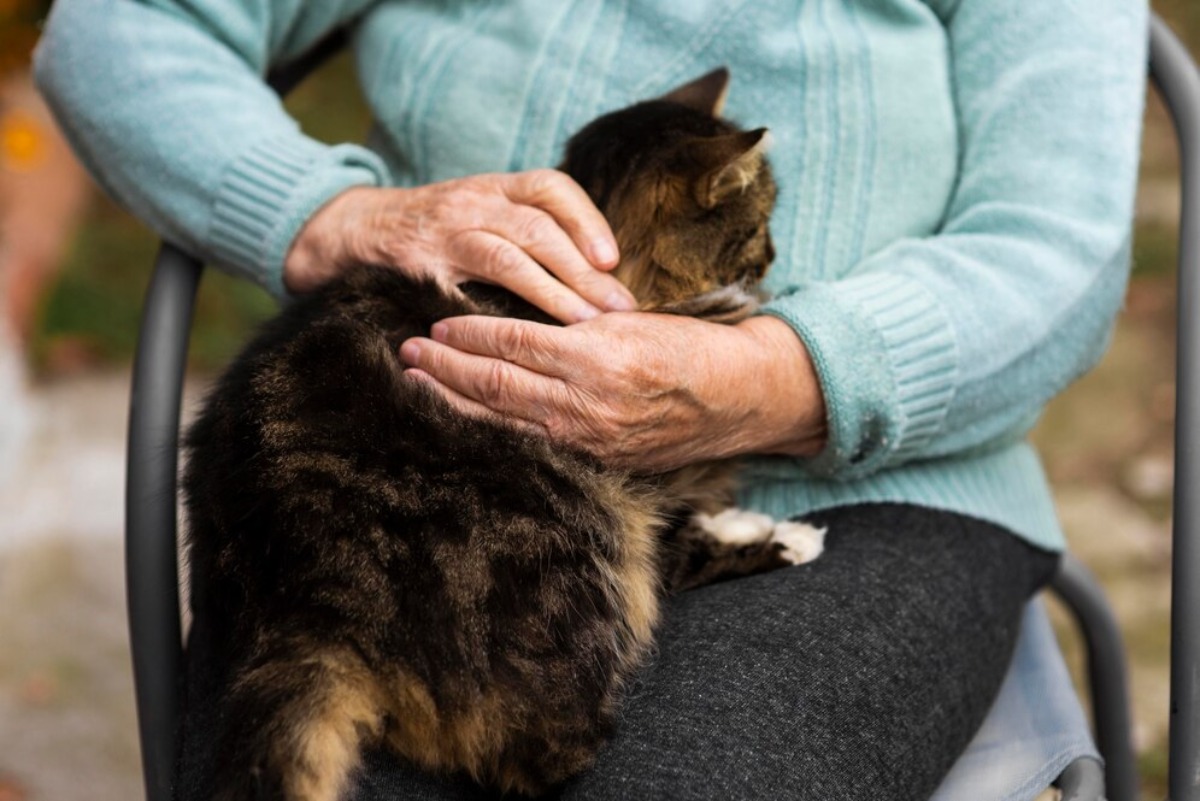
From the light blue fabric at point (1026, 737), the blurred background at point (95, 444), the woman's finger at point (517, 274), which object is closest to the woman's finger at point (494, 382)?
the woman's finger at point (517, 274)

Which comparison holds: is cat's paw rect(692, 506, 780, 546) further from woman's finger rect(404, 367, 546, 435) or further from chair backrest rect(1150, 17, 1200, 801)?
chair backrest rect(1150, 17, 1200, 801)

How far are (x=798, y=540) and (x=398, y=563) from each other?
0.49m

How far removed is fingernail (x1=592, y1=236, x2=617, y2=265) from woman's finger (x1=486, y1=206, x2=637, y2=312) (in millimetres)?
11

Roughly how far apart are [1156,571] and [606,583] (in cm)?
219

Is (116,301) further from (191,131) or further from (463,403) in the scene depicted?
(463,403)

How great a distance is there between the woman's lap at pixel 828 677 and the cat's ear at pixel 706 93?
1.63ft

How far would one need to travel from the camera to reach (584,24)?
1.42 m

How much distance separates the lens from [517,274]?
4.08 feet

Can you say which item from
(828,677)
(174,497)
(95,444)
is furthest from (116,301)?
(828,677)

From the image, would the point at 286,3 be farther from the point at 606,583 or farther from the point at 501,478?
the point at 606,583

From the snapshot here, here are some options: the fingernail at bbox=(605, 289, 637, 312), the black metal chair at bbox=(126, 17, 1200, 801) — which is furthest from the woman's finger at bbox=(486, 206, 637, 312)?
the black metal chair at bbox=(126, 17, 1200, 801)

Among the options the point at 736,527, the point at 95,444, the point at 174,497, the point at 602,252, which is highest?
the point at 602,252

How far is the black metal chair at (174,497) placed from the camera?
1188mm

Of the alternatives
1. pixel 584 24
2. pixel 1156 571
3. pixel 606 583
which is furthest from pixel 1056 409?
pixel 606 583
